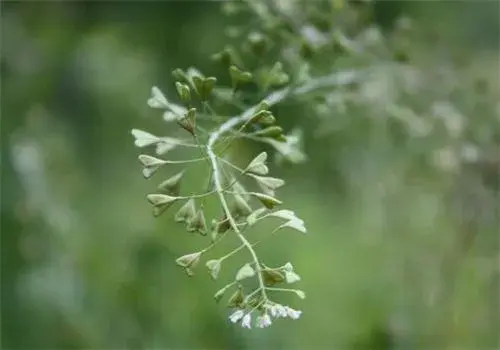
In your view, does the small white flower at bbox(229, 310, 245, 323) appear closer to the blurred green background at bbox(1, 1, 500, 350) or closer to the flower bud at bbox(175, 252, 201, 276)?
the flower bud at bbox(175, 252, 201, 276)

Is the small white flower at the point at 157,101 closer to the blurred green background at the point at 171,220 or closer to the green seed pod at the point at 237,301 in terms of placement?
the green seed pod at the point at 237,301

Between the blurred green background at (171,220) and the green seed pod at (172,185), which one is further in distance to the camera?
the blurred green background at (171,220)

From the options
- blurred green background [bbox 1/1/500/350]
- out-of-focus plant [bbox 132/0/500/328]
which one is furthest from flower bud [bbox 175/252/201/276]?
blurred green background [bbox 1/1/500/350]

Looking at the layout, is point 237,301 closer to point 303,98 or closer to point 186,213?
point 186,213

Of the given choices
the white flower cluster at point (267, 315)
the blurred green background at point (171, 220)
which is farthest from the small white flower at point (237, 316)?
the blurred green background at point (171, 220)

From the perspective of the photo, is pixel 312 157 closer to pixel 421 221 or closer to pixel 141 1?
pixel 421 221

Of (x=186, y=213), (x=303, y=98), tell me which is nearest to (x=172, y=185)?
(x=186, y=213)

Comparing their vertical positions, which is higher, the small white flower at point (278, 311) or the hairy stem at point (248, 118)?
the hairy stem at point (248, 118)

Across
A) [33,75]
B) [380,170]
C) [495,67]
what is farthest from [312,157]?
[33,75]
